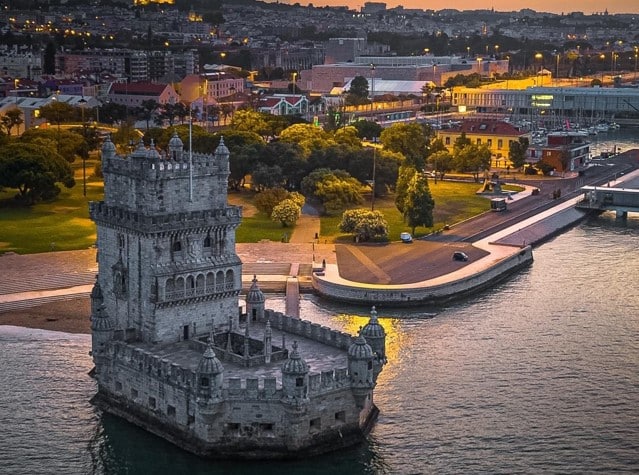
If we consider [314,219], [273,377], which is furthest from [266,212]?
[273,377]

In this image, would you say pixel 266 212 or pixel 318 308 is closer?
pixel 318 308

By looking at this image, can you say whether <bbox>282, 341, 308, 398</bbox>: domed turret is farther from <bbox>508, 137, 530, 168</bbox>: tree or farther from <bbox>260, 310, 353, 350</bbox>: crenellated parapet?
<bbox>508, 137, 530, 168</bbox>: tree

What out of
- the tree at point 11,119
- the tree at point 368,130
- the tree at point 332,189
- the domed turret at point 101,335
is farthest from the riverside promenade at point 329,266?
the tree at point 11,119

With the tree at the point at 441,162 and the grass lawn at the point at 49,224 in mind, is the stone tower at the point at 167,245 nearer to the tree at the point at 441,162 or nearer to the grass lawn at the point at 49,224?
the grass lawn at the point at 49,224

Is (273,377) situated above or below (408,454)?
above

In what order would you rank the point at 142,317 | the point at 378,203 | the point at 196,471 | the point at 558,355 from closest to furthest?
1. the point at 196,471
2. the point at 142,317
3. the point at 558,355
4. the point at 378,203

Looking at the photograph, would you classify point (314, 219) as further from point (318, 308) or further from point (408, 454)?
point (408, 454)

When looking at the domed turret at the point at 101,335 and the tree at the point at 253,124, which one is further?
the tree at the point at 253,124
